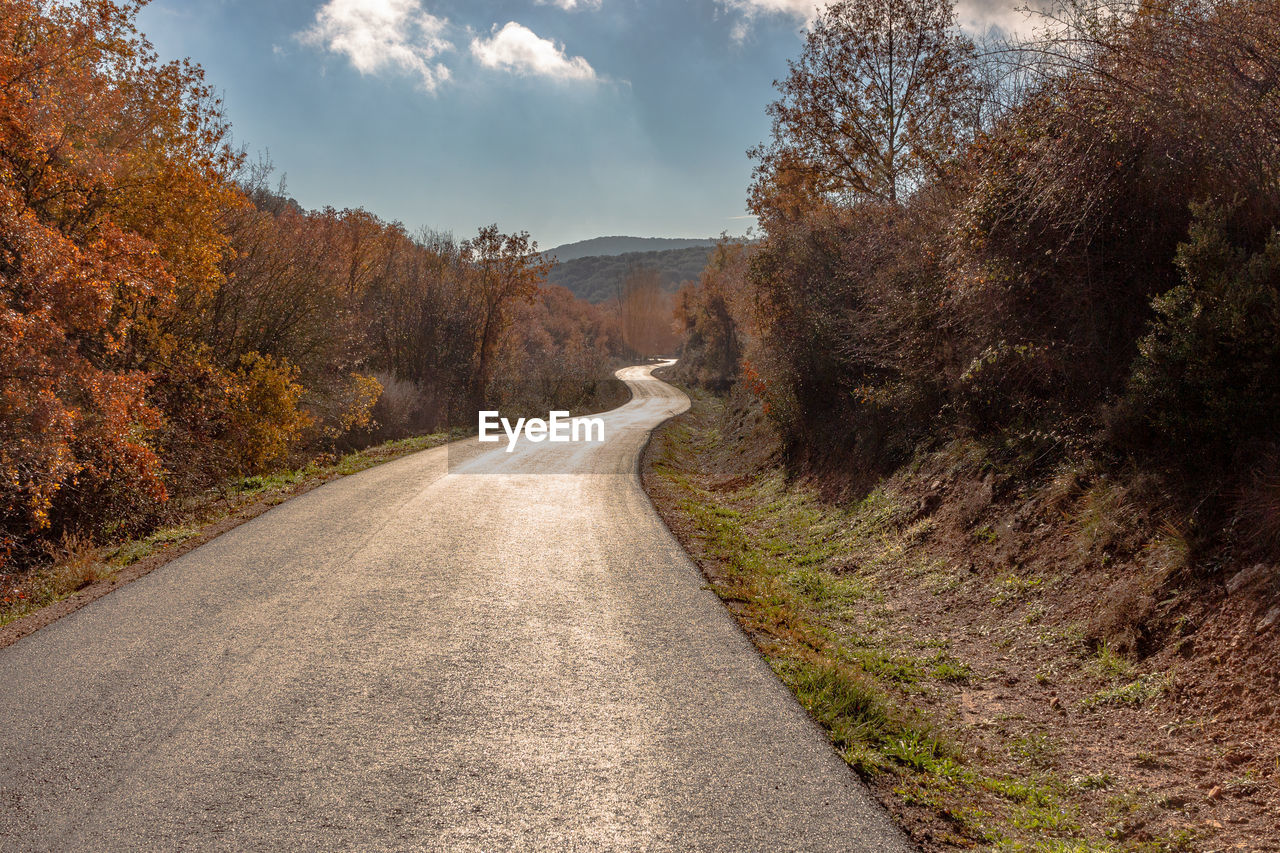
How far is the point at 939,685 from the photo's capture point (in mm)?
5656

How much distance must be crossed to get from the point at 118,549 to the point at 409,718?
7.20m

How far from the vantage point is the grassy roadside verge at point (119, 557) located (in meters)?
6.96

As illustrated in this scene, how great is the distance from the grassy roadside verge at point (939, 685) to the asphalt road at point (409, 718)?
1.26 feet

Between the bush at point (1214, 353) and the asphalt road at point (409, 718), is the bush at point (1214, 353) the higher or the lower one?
the higher one

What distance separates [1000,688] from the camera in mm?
5402

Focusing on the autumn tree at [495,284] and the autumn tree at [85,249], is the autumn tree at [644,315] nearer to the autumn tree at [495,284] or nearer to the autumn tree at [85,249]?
the autumn tree at [495,284]

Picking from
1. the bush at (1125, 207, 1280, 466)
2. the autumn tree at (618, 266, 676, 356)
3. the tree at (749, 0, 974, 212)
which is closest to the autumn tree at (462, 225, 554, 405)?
the tree at (749, 0, 974, 212)

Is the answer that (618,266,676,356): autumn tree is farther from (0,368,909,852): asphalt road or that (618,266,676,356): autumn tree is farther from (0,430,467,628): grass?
(0,368,909,852): asphalt road

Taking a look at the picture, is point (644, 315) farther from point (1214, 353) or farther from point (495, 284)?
point (1214, 353)

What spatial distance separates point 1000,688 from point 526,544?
19.1 ft

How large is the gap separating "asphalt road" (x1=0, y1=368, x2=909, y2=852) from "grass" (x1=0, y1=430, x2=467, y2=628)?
922 mm

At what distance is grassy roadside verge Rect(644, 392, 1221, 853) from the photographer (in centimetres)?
374

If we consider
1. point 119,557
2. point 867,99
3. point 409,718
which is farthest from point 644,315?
point 409,718

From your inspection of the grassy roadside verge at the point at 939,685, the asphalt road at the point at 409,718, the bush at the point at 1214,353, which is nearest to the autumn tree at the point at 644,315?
the grassy roadside verge at the point at 939,685
